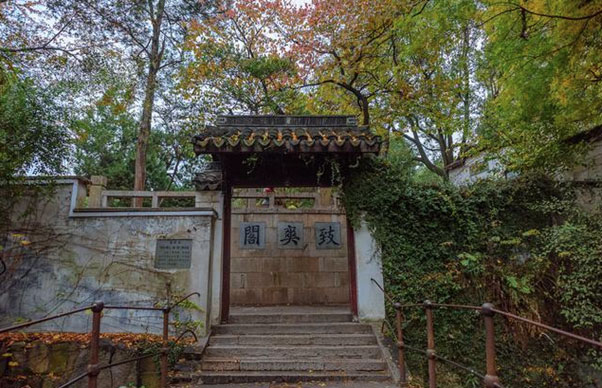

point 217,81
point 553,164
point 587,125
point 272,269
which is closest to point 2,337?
point 272,269

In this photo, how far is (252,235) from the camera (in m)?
7.69

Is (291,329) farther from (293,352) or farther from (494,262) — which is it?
(494,262)

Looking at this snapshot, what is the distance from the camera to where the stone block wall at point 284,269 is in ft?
24.7

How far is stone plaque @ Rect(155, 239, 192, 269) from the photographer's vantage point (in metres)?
5.43

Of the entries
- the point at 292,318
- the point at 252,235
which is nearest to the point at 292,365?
the point at 292,318

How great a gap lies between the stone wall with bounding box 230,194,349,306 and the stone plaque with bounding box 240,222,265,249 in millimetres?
68

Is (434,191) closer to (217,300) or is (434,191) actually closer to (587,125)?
(587,125)

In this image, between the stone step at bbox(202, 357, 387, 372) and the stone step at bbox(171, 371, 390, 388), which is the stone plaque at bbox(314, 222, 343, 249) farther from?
the stone step at bbox(171, 371, 390, 388)

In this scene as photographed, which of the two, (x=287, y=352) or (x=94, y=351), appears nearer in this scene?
(x=94, y=351)

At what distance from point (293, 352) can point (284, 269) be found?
2860mm

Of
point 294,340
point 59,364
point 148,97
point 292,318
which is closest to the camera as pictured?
point 59,364

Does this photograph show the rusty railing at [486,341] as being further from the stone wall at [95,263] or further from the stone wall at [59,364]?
the stone wall at [59,364]

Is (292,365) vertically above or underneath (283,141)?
underneath

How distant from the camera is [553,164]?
6332 mm
